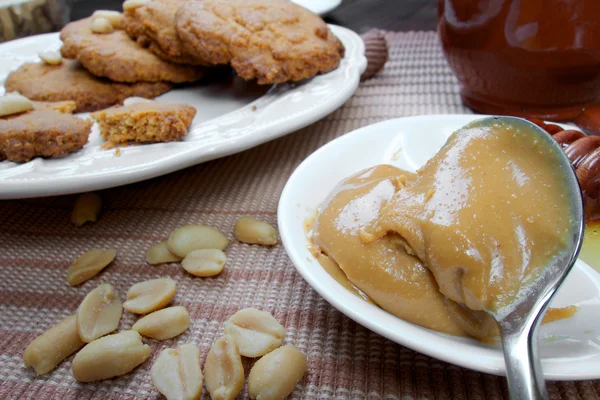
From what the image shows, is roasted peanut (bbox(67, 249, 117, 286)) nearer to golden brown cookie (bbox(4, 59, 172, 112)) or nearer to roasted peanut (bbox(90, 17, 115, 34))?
golden brown cookie (bbox(4, 59, 172, 112))

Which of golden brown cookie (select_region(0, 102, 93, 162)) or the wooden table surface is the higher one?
golden brown cookie (select_region(0, 102, 93, 162))

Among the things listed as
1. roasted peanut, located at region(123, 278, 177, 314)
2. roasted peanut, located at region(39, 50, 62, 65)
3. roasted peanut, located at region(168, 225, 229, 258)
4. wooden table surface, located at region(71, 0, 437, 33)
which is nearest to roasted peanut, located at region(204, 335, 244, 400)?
roasted peanut, located at region(123, 278, 177, 314)

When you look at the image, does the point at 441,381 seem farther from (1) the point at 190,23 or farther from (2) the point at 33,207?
(1) the point at 190,23

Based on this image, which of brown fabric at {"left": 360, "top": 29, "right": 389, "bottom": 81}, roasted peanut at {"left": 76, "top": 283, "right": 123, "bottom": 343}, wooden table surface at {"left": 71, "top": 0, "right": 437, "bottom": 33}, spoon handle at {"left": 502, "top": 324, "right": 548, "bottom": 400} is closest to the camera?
spoon handle at {"left": 502, "top": 324, "right": 548, "bottom": 400}

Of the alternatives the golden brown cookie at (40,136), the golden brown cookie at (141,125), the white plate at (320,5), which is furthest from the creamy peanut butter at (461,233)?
the white plate at (320,5)

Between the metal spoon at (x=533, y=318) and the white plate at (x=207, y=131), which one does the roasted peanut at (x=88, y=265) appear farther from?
the metal spoon at (x=533, y=318)

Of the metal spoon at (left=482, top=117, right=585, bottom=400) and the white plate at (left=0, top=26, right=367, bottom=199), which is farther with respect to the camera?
the white plate at (left=0, top=26, right=367, bottom=199)
